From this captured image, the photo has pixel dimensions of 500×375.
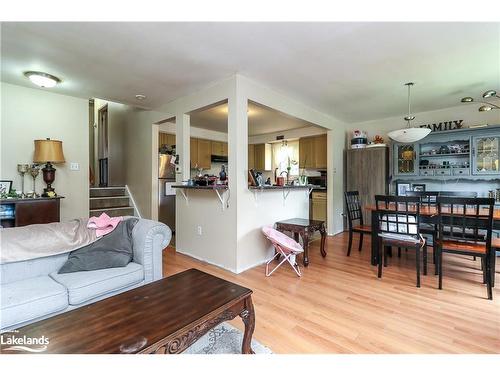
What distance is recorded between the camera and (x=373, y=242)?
3.17 m

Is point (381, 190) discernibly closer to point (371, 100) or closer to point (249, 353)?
point (371, 100)

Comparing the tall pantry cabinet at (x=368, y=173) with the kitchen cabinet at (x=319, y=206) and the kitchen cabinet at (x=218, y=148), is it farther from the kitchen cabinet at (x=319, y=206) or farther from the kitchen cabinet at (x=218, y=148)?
the kitchen cabinet at (x=218, y=148)

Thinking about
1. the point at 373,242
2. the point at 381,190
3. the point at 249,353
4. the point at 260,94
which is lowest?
the point at 249,353

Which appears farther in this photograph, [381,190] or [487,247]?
[381,190]

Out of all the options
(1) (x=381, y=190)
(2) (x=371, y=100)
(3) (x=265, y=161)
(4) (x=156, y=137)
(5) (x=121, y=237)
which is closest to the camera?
(5) (x=121, y=237)

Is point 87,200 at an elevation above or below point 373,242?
above

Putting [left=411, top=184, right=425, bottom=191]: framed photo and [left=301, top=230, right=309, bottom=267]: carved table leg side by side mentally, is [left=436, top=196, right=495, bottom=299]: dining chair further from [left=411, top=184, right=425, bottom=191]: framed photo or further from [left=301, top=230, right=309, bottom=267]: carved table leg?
[left=411, top=184, right=425, bottom=191]: framed photo

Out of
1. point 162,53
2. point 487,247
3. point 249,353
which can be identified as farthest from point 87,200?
point 487,247

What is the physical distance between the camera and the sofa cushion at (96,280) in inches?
65.6

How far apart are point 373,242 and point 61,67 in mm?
4298

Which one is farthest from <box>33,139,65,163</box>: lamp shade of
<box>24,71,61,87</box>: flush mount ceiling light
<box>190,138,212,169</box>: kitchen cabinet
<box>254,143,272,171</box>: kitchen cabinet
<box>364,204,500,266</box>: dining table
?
<box>254,143,272,171</box>: kitchen cabinet

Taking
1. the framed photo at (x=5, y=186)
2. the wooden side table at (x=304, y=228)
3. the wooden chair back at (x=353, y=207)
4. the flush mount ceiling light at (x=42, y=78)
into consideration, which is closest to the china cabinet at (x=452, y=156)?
the wooden chair back at (x=353, y=207)

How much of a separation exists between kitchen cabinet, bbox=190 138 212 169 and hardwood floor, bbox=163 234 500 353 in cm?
289

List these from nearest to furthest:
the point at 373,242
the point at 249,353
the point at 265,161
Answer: the point at 249,353, the point at 373,242, the point at 265,161
